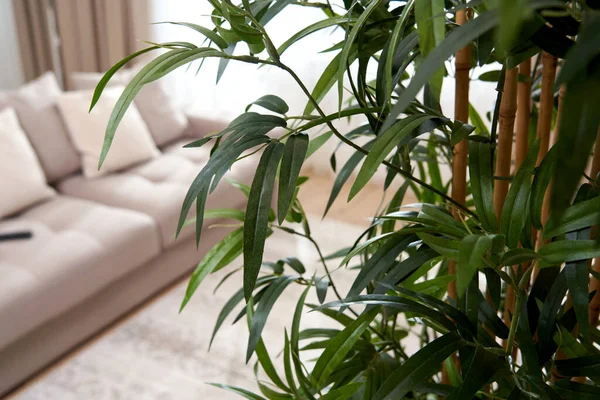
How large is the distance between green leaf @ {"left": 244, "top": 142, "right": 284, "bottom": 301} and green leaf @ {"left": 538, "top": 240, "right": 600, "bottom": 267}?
0.27m

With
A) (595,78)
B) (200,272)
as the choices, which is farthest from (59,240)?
(595,78)

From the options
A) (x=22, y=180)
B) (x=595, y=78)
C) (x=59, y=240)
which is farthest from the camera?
(x=22, y=180)

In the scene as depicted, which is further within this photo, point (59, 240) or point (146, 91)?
point (146, 91)

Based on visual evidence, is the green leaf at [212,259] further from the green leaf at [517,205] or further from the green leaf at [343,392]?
the green leaf at [517,205]

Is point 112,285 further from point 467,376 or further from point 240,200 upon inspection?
point 467,376

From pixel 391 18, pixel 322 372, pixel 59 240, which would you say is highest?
pixel 391 18

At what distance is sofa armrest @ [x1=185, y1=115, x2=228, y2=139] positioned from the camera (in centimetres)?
329

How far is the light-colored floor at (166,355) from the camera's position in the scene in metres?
2.11

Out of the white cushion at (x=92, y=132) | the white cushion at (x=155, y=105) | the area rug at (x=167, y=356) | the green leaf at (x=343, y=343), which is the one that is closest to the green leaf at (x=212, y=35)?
the green leaf at (x=343, y=343)

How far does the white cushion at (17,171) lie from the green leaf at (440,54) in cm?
234

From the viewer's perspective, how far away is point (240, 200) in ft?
9.65

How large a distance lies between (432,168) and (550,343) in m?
0.58

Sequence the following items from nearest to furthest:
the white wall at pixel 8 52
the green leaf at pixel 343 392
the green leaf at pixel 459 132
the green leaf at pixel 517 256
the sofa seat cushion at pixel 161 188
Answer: the green leaf at pixel 517 256 → the green leaf at pixel 459 132 → the green leaf at pixel 343 392 → the sofa seat cushion at pixel 161 188 → the white wall at pixel 8 52

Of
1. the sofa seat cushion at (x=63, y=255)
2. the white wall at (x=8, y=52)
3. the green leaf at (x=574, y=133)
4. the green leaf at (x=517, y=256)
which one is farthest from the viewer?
the white wall at (x=8, y=52)
